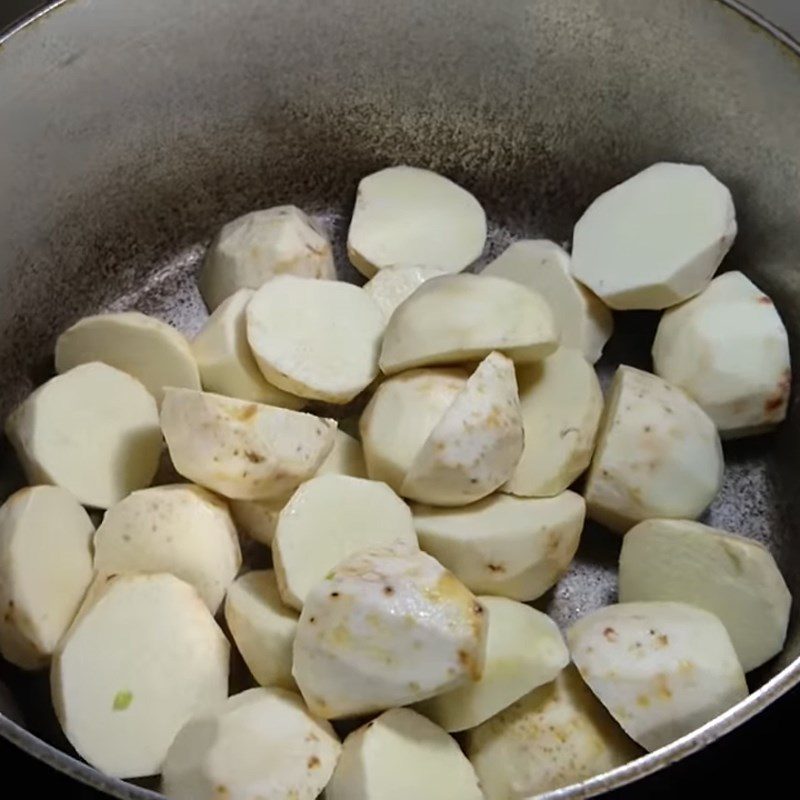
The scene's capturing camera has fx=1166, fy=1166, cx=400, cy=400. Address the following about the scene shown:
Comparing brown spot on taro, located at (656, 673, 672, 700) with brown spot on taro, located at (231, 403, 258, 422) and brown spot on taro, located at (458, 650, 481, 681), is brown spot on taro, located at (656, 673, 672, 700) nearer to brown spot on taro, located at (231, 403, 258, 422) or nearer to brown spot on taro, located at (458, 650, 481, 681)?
brown spot on taro, located at (458, 650, 481, 681)

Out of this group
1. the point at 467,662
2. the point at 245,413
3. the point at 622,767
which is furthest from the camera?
the point at 245,413

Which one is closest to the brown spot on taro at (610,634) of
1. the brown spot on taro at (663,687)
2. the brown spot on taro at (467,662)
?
the brown spot on taro at (663,687)

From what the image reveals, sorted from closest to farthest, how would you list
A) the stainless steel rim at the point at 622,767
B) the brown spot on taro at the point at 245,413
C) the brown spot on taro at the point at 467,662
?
the stainless steel rim at the point at 622,767 → the brown spot on taro at the point at 467,662 → the brown spot on taro at the point at 245,413

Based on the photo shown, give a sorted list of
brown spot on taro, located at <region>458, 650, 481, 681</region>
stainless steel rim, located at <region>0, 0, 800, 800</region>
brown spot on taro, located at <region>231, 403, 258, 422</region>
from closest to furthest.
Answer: stainless steel rim, located at <region>0, 0, 800, 800</region>, brown spot on taro, located at <region>458, 650, 481, 681</region>, brown spot on taro, located at <region>231, 403, 258, 422</region>

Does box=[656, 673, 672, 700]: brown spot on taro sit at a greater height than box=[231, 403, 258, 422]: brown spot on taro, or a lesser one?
lesser

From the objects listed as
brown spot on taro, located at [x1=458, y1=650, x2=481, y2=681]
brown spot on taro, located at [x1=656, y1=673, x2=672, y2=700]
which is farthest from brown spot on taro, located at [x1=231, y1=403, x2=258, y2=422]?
brown spot on taro, located at [x1=656, y1=673, x2=672, y2=700]

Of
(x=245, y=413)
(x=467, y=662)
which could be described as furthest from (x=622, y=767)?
(x=245, y=413)

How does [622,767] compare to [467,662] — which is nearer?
[622,767]

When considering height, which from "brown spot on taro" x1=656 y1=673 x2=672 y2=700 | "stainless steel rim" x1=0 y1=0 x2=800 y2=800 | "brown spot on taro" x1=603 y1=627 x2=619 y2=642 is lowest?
"brown spot on taro" x1=656 y1=673 x2=672 y2=700

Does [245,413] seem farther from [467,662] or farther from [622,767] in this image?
[622,767]

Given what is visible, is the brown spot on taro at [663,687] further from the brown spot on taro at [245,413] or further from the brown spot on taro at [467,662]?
the brown spot on taro at [245,413]
